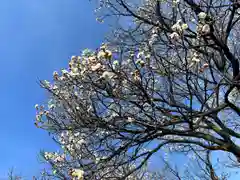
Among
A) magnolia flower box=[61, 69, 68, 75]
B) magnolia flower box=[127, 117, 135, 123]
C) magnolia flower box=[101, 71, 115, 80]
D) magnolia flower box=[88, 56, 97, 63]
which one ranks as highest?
magnolia flower box=[61, 69, 68, 75]

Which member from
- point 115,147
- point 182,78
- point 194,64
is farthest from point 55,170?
point 194,64

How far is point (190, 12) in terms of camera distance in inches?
244

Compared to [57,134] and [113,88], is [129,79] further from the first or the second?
[57,134]

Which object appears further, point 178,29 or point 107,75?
point 107,75

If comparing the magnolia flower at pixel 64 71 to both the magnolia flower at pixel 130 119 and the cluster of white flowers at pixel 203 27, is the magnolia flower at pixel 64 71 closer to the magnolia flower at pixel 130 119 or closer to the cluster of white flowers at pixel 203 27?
the magnolia flower at pixel 130 119

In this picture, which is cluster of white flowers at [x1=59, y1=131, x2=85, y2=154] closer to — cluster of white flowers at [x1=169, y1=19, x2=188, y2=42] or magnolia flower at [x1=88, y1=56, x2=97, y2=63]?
magnolia flower at [x1=88, y1=56, x2=97, y2=63]

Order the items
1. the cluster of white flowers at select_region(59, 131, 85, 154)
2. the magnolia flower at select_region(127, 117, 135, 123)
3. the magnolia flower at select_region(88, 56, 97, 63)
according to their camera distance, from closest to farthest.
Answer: the magnolia flower at select_region(88, 56, 97, 63) < the magnolia flower at select_region(127, 117, 135, 123) < the cluster of white flowers at select_region(59, 131, 85, 154)

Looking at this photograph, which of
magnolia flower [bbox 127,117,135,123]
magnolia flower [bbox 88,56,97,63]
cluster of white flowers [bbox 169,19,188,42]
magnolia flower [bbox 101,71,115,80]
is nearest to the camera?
cluster of white flowers [bbox 169,19,188,42]

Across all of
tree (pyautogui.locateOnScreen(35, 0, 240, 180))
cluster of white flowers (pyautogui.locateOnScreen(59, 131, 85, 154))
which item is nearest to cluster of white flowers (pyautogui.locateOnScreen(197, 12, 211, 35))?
tree (pyautogui.locateOnScreen(35, 0, 240, 180))

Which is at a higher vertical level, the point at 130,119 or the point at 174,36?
the point at 174,36

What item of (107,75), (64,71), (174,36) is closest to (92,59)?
(107,75)

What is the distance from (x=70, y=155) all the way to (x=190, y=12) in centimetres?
389

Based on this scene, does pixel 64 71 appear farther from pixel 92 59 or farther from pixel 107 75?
pixel 107 75

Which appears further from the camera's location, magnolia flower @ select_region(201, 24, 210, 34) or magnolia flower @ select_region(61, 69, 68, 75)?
magnolia flower @ select_region(61, 69, 68, 75)
